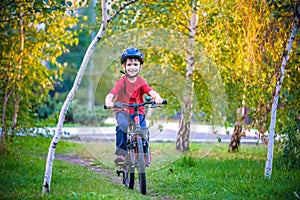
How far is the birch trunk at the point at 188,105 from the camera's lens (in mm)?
10297

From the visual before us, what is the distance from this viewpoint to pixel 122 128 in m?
6.34

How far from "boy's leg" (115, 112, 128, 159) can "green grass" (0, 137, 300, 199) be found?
543 mm

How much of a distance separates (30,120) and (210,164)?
4112 millimetres

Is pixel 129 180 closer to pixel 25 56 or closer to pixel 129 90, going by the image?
pixel 129 90

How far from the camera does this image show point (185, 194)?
6344mm

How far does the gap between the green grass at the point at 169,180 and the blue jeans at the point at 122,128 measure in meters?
0.56

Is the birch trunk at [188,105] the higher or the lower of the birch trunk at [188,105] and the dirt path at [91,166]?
the higher

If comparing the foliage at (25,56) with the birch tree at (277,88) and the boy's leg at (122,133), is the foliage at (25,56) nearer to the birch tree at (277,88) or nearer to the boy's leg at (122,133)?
the boy's leg at (122,133)

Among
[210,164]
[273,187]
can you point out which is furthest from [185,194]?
[210,164]

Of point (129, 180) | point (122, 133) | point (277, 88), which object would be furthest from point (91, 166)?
point (277, 88)

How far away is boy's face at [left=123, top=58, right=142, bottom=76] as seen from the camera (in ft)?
21.5

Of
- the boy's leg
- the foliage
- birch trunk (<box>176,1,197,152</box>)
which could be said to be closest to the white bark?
the boy's leg

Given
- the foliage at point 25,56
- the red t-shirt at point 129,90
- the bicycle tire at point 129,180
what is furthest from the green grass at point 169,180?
the foliage at point 25,56

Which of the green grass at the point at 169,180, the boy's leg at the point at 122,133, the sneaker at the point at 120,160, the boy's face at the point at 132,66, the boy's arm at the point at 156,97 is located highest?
the boy's face at the point at 132,66
